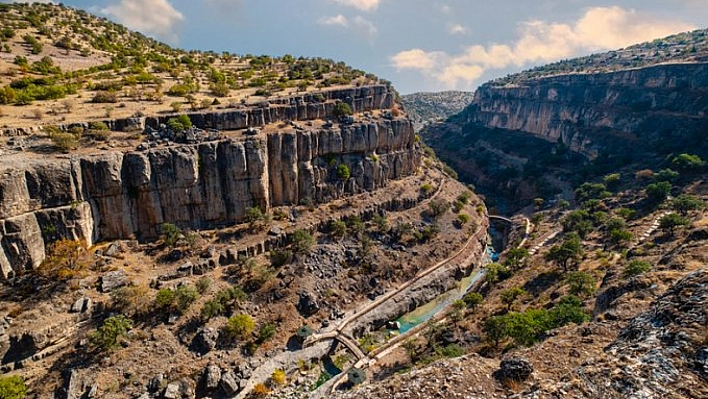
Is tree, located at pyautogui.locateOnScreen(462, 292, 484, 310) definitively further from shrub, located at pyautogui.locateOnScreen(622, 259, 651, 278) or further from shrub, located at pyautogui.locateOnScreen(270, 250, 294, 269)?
shrub, located at pyautogui.locateOnScreen(270, 250, 294, 269)

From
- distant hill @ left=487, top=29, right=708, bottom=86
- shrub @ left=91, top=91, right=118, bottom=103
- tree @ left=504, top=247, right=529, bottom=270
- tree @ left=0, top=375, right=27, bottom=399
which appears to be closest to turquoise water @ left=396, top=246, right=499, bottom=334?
tree @ left=504, top=247, right=529, bottom=270

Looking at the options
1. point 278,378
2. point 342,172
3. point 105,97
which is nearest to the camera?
point 278,378

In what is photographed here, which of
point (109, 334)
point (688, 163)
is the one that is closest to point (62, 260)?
point (109, 334)

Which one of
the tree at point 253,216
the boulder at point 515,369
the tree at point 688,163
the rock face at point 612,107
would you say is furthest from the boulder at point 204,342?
the rock face at point 612,107

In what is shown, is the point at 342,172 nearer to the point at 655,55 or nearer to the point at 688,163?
the point at 688,163

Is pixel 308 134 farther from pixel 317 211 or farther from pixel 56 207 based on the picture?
pixel 56 207

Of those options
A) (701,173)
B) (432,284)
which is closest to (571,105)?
(701,173)
